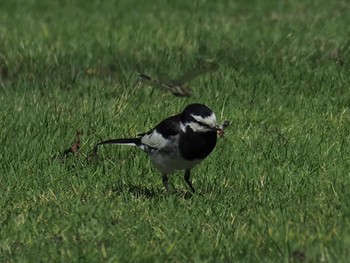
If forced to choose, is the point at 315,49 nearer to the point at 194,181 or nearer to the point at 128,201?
the point at 194,181

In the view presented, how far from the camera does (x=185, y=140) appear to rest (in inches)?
290

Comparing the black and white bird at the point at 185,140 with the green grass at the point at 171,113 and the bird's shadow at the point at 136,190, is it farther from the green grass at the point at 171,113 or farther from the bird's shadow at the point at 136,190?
the green grass at the point at 171,113

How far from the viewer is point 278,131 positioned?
29.8 ft

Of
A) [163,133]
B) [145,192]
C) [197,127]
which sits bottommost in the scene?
[145,192]

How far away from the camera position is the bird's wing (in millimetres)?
7477

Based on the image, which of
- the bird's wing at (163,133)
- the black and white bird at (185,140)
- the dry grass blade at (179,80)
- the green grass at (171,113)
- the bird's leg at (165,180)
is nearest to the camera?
the green grass at (171,113)

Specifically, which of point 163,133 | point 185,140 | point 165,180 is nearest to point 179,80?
point 165,180

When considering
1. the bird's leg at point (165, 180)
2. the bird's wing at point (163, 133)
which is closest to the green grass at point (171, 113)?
the bird's leg at point (165, 180)

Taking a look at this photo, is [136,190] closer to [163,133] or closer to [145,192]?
[145,192]

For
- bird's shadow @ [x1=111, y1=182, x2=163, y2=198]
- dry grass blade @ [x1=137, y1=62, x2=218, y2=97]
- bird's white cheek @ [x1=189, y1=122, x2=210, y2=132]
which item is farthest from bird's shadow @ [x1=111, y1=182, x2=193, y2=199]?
dry grass blade @ [x1=137, y1=62, x2=218, y2=97]

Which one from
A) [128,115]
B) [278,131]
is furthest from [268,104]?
[128,115]

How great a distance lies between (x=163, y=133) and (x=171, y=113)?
1.91 meters

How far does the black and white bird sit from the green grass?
0.25m

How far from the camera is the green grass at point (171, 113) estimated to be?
21.1 ft
